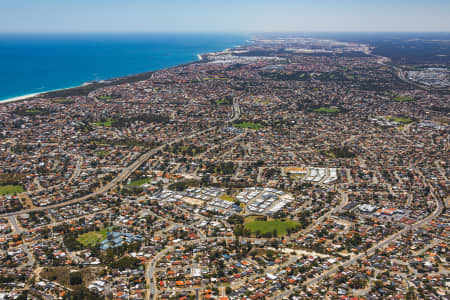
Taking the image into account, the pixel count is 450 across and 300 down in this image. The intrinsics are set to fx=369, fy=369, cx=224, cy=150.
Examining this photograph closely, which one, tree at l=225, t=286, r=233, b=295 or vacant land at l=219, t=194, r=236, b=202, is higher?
vacant land at l=219, t=194, r=236, b=202

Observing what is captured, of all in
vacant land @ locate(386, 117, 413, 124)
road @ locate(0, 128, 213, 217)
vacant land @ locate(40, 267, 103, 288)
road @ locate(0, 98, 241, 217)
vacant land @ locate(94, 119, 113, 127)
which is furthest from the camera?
vacant land @ locate(386, 117, 413, 124)

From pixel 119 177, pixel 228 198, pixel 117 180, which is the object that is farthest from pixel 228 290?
pixel 119 177

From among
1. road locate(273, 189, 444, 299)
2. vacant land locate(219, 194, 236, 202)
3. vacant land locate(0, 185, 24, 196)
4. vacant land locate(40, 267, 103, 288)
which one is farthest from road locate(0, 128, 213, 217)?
road locate(273, 189, 444, 299)

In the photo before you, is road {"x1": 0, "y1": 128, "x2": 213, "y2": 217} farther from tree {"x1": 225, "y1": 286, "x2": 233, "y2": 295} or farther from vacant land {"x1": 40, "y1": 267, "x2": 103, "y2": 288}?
tree {"x1": 225, "y1": 286, "x2": 233, "y2": 295}

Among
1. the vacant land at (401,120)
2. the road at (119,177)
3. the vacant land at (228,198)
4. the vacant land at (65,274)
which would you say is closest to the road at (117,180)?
the road at (119,177)

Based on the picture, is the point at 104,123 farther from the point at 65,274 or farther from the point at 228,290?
the point at 228,290

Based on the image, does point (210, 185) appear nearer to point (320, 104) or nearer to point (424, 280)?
point (424, 280)

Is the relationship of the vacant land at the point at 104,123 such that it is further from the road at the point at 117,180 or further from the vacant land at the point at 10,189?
the vacant land at the point at 10,189
